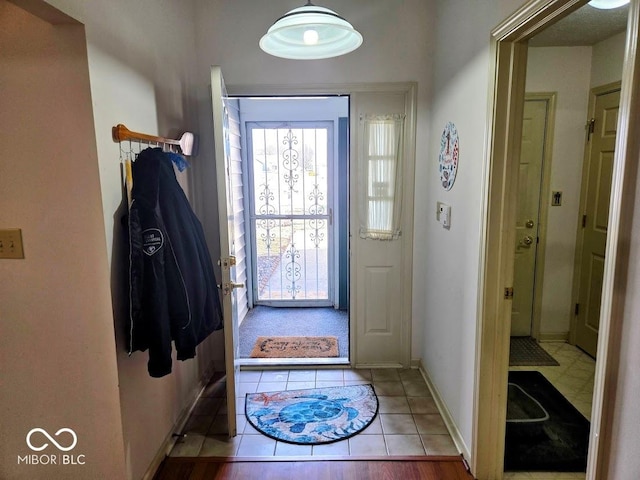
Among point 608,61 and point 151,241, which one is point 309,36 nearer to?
point 151,241

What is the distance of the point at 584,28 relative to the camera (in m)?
2.80

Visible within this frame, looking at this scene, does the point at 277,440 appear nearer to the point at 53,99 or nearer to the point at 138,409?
the point at 138,409

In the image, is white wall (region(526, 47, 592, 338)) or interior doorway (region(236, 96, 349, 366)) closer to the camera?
white wall (region(526, 47, 592, 338))

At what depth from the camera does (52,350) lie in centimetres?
165

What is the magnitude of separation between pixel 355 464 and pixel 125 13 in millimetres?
2381

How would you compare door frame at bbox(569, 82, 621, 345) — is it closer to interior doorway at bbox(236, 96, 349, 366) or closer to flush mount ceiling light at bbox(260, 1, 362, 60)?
interior doorway at bbox(236, 96, 349, 366)

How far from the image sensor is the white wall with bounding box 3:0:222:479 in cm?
154

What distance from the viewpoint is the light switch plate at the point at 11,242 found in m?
1.59

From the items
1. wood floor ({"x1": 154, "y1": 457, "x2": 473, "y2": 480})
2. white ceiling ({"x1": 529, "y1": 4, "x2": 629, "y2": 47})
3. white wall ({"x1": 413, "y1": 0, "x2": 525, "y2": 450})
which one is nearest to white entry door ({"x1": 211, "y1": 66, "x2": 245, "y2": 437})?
wood floor ({"x1": 154, "y1": 457, "x2": 473, "y2": 480})

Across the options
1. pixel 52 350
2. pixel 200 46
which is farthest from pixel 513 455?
pixel 200 46

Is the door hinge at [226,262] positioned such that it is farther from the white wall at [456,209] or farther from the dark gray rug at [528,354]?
the dark gray rug at [528,354]

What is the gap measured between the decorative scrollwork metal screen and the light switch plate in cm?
273

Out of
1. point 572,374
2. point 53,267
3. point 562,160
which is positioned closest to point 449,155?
point 562,160

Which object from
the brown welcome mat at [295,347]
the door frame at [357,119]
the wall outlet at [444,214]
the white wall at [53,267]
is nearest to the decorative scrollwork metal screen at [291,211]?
the brown welcome mat at [295,347]
